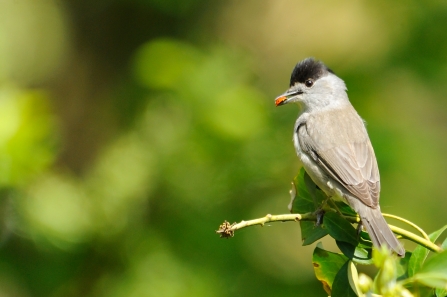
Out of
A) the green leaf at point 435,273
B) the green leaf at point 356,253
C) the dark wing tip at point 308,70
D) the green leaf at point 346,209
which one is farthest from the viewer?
the dark wing tip at point 308,70

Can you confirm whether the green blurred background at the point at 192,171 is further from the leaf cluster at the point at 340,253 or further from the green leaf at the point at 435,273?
the green leaf at the point at 435,273

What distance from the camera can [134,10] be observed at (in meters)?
6.06

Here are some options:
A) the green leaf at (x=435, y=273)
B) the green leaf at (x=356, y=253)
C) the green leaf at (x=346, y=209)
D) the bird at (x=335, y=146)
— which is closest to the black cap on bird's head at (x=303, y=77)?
the bird at (x=335, y=146)

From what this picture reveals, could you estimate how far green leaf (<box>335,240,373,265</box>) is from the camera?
6.40 feet

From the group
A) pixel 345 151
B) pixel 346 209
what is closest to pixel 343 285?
pixel 346 209

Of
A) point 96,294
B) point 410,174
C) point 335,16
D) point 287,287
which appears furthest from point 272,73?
point 96,294

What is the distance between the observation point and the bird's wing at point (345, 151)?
10.4 ft

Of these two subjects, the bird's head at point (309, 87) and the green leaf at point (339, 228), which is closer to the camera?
the green leaf at point (339, 228)

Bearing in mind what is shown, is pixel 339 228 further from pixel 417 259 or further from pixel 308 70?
pixel 308 70

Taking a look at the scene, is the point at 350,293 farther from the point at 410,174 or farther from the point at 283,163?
the point at 410,174

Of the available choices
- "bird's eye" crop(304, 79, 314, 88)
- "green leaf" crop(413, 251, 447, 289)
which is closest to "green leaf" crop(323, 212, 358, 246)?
"green leaf" crop(413, 251, 447, 289)

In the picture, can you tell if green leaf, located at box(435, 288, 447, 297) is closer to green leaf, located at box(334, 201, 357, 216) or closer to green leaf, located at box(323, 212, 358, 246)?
green leaf, located at box(323, 212, 358, 246)

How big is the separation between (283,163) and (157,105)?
114cm

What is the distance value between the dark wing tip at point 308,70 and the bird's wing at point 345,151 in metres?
0.33
